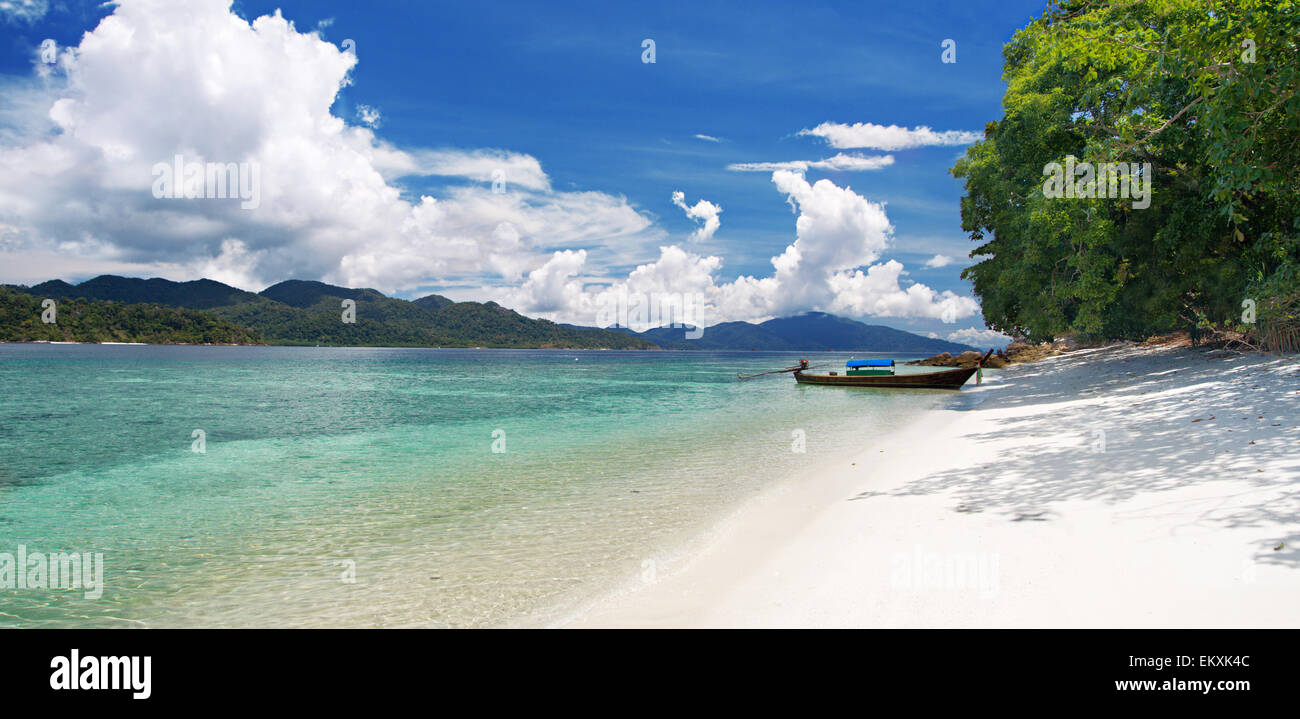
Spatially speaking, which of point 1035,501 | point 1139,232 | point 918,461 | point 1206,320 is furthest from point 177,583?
point 1206,320

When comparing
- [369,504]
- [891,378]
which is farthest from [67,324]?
[891,378]

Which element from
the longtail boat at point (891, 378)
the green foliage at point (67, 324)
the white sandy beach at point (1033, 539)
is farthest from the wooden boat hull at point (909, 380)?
the green foliage at point (67, 324)

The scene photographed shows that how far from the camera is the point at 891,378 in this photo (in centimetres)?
4200

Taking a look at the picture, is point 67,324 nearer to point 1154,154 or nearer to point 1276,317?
point 1154,154

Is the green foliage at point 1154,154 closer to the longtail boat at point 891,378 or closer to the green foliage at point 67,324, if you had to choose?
the longtail boat at point 891,378

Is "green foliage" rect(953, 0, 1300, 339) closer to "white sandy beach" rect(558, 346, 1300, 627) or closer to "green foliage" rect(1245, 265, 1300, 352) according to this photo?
"green foliage" rect(1245, 265, 1300, 352)

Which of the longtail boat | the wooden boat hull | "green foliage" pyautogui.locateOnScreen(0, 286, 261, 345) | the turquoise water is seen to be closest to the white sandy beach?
the turquoise water

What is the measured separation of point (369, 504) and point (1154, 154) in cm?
→ 2658

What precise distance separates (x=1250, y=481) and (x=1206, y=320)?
2099cm

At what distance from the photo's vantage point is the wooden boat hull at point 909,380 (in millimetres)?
37969

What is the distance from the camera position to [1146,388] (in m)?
19.4

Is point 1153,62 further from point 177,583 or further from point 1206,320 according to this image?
point 177,583
